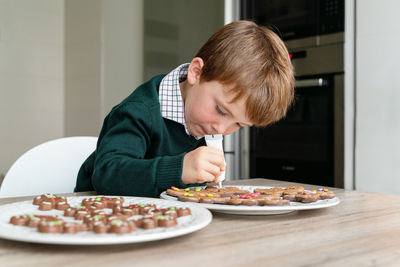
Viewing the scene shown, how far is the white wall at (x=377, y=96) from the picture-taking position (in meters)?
1.89

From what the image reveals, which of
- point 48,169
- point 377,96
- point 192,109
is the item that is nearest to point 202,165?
point 192,109

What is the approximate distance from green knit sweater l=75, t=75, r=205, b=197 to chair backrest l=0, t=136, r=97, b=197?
8 centimetres

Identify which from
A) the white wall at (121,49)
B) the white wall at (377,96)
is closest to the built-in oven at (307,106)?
the white wall at (377,96)

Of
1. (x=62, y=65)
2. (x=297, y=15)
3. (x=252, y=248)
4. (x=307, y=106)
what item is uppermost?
(x=297, y=15)

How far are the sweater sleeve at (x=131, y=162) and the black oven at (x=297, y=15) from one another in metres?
1.38

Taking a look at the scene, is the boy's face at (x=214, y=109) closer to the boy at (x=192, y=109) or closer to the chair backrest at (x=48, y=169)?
the boy at (x=192, y=109)

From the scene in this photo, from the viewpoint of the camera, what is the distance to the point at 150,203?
749mm

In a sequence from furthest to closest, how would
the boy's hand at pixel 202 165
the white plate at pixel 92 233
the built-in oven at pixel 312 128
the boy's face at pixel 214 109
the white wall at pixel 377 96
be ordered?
the built-in oven at pixel 312 128, the white wall at pixel 377 96, the boy's face at pixel 214 109, the boy's hand at pixel 202 165, the white plate at pixel 92 233

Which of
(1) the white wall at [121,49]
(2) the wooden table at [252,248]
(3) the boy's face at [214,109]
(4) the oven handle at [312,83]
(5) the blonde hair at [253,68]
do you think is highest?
(1) the white wall at [121,49]

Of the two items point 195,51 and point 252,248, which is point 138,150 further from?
point 195,51

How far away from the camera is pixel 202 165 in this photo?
877mm

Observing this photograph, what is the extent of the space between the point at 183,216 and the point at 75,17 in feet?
8.35

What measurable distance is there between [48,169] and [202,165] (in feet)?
2.18

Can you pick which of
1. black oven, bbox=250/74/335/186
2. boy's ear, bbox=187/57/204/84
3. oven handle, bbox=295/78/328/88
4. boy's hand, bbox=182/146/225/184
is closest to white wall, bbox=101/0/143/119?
black oven, bbox=250/74/335/186
